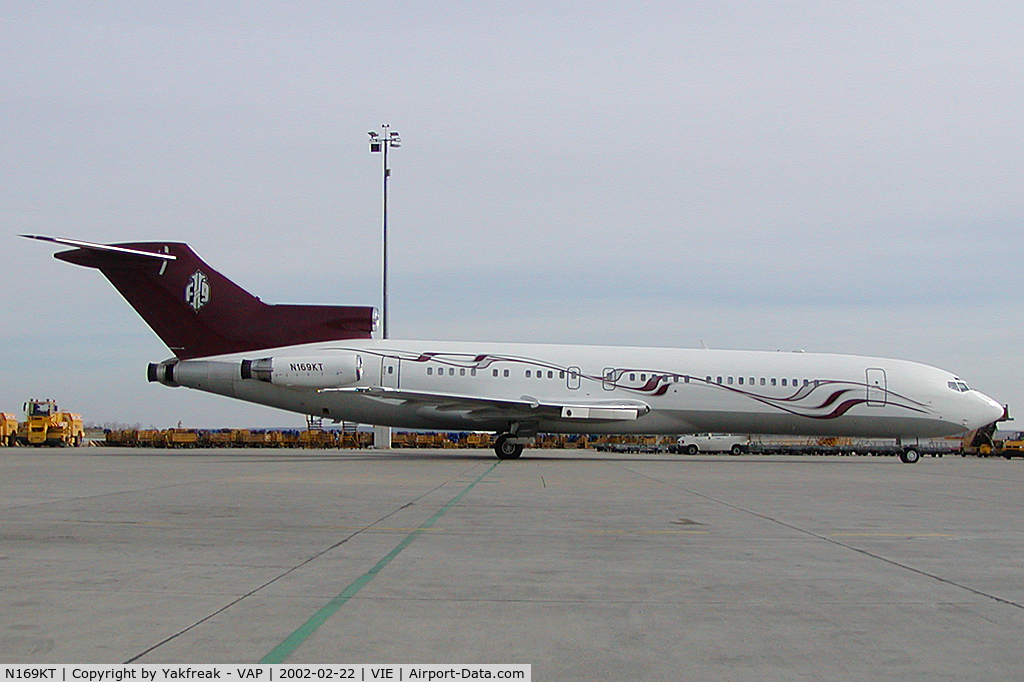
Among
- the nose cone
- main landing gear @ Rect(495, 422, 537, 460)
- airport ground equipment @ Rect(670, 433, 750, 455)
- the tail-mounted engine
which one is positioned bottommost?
airport ground equipment @ Rect(670, 433, 750, 455)

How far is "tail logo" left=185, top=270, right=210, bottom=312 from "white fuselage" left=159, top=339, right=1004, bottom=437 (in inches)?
72.4

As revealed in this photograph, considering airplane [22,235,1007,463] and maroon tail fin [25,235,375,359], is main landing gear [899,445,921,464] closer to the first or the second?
airplane [22,235,1007,463]

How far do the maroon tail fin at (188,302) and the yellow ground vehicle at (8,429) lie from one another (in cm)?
2410

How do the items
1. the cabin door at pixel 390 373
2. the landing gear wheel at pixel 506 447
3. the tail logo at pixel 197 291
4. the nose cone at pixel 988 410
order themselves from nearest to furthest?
the cabin door at pixel 390 373, the tail logo at pixel 197 291, the landing gear wheel at pixel 506 447, the nose cone at pixel 988 410

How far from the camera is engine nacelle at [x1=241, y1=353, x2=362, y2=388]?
1141 inches

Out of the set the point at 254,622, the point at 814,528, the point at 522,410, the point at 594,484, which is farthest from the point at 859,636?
the point at 522,410

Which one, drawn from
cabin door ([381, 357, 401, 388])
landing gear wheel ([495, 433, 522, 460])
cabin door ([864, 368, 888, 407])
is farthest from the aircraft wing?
cabin door ([864, 368, 888, 407])

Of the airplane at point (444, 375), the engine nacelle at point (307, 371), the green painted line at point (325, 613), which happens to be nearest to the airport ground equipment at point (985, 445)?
the airplane at point (444, 375)

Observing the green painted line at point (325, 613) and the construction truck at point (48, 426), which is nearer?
the green painted line at point (325, 613)

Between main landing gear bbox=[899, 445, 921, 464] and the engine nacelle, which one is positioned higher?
the engine nacelle

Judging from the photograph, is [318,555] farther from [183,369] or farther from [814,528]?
[183,369]

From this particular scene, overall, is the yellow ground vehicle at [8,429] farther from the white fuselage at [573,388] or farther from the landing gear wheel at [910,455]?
the landing gear wheel at [910,455]

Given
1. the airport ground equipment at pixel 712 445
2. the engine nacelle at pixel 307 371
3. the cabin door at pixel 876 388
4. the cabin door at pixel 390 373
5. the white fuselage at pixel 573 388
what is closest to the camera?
the engine nacelle at pixel 307 371

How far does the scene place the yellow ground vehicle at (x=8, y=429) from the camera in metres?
48.8
